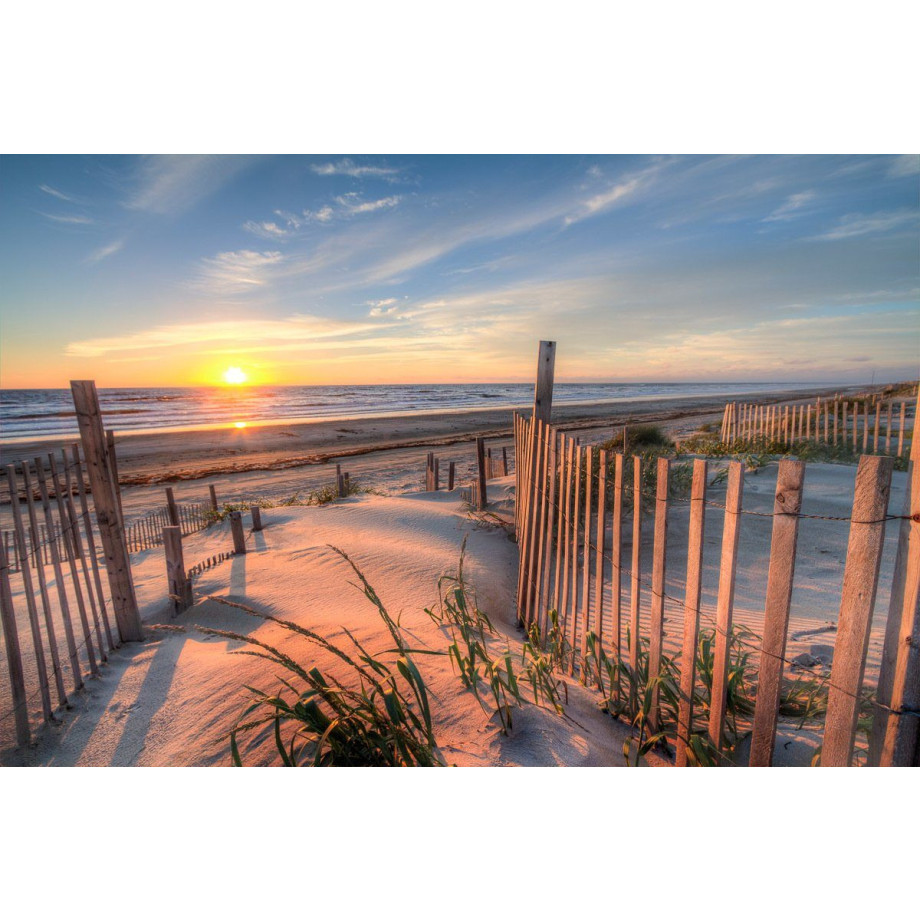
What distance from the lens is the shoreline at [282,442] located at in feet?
51.4

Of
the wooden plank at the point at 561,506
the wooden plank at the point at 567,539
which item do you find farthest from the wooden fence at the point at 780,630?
the wooden plank at the point at 561,506

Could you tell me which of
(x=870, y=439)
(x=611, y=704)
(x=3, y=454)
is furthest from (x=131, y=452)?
(x=870, y=439)

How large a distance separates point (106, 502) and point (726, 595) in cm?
358

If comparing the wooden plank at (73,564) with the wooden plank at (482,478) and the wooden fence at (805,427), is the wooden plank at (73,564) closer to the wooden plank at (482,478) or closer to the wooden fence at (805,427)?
the wooden plank at (482,478)

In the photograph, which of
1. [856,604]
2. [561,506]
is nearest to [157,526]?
[561,506]

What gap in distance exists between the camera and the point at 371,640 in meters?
3.20

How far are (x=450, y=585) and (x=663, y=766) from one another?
256cm

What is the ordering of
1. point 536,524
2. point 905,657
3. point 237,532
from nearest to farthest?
point 905,657 → point 536,524 → point 237,532

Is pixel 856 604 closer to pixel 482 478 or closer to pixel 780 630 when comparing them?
pixel 780 630

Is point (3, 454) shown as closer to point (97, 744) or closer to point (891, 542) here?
point (97, 744)

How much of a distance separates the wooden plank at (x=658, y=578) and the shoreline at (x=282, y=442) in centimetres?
1357

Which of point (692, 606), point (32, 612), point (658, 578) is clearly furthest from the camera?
point (32, 612)

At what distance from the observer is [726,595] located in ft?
5.78

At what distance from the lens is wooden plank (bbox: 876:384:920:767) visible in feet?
4.65
